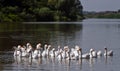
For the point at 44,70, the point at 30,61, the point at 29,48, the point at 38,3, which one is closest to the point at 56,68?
the point at 44,70

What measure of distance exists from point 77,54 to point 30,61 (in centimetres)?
309

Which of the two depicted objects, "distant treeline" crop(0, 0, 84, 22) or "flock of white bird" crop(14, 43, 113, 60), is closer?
"flock of white bird" crop(14, 43, 113, 60)

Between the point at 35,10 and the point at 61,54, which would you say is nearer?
the point at 61,54

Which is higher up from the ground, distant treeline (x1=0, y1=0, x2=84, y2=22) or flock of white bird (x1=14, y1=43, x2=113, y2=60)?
flock of white bird (x1=14, y1=43, x2=113, y2=60)

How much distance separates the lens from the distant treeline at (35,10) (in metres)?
118

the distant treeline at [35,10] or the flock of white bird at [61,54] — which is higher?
the flock of white bird at [61,54]

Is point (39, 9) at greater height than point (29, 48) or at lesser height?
lesser

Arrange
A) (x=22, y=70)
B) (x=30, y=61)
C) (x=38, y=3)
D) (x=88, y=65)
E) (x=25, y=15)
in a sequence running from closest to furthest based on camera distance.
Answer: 1. (x=22, y=70)
2. (x=88, y=65)
3. (x=30, y=61)
4. (x=25, y=15)
5. (x=38, y=3)

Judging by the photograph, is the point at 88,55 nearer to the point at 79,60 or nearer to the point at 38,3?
the point at 79,60

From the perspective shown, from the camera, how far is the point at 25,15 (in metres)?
122

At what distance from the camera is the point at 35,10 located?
412 ft

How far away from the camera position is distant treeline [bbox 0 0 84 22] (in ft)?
389

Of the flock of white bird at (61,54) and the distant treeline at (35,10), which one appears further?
the distant treeline at (35,10)

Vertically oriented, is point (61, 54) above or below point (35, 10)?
above
